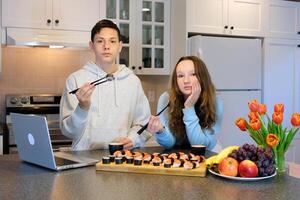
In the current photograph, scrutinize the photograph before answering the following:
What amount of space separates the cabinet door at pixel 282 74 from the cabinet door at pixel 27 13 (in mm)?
1967

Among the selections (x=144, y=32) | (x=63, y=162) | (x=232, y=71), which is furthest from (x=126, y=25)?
(x=63, y=162)

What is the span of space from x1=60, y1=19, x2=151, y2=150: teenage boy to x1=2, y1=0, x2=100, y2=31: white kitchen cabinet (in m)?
1.09

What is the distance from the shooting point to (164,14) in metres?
3.42

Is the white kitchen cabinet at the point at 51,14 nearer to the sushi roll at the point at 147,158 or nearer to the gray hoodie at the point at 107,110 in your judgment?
the gray hoodie at the point at 107,110

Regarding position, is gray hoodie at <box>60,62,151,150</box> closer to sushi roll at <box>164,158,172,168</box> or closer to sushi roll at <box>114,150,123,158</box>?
sushi roll at <box>114,150,123,158</box>

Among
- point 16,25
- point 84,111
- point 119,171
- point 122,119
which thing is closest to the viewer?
point 119,171

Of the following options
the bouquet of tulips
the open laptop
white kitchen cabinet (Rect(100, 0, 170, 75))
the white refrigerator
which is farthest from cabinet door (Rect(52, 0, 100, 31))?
the bouquet of tulips

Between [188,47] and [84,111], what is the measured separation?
1647 mm

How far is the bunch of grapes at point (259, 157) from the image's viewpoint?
1.23 metres

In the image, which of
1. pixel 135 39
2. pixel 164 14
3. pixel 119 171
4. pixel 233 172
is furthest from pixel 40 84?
pixel 233 172

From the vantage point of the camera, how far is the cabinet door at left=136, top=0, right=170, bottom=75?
332cm

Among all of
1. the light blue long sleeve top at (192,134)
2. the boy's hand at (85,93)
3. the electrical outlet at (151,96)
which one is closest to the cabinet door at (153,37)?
the electrical outlet at (151,96)

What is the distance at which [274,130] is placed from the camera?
1312 mm

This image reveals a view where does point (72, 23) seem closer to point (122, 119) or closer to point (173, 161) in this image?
point (122, 119)
